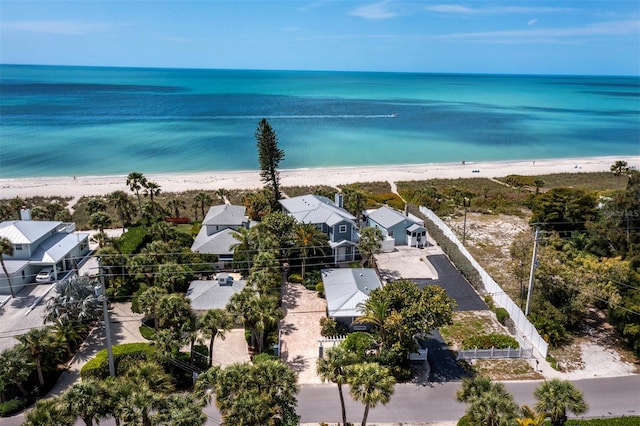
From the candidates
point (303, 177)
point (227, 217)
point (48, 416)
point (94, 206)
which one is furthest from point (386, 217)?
point (48, 416)

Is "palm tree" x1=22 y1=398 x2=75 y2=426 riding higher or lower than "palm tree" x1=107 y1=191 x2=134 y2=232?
lower

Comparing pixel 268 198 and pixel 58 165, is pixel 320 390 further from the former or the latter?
pixel 58 165

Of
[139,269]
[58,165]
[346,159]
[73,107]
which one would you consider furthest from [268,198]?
[73,107]

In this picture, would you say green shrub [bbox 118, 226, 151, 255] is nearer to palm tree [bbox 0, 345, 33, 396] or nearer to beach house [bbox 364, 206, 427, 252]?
palm tree [bbox 0, 345, 33, 396]

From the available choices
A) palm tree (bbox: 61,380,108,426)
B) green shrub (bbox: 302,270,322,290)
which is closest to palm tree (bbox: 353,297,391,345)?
green shrub (bbox: 302,270,322,290)

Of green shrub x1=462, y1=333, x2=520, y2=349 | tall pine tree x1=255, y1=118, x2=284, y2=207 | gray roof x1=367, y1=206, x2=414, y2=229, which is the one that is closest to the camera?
green shrub x1=462, y1=333, x2=520, y2=349
